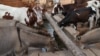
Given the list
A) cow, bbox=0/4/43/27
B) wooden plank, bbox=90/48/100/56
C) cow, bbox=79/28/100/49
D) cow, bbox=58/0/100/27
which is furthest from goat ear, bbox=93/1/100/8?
wooden plank, bbox=90/48/100/56

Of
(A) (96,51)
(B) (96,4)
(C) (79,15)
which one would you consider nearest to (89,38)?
(A) (96,51)

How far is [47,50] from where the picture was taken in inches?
67.5

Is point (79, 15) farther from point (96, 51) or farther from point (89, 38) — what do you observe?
point (96, 51)

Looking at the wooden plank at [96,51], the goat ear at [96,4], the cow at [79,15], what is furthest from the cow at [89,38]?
the goat ear at [96,4]

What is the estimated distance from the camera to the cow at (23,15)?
2.61 m

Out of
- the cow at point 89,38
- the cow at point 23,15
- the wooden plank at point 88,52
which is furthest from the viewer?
the cow at point 23,15

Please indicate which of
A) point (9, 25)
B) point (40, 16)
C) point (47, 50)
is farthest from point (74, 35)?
point (40, 16)

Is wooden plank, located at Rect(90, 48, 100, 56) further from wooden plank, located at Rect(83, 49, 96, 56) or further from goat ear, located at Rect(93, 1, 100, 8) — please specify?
goat ear, located at Rect(93, 1, 100, 8)

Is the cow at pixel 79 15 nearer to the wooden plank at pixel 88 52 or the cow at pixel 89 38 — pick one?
the cow at pixel 89 38

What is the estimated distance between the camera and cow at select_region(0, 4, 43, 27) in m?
2.61

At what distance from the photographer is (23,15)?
2654mm

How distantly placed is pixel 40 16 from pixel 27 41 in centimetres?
104

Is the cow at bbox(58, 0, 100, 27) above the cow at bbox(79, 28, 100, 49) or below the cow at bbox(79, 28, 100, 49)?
above

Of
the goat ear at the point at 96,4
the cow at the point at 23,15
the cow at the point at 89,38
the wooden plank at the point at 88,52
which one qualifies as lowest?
the wooden plank at the point at 88,52
